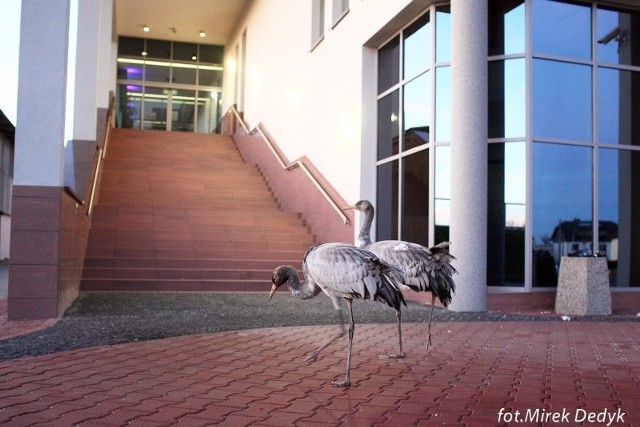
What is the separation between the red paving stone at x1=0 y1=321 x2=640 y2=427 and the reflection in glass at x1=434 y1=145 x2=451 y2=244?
3.31 meters

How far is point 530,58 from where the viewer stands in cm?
933

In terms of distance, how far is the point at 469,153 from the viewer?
8695 millimetres

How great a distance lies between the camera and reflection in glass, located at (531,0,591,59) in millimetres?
9492

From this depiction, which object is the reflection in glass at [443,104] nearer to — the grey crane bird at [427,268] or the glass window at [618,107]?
the glass window at [618,107]

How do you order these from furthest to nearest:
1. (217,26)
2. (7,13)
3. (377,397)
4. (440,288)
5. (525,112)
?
(217,26) < (525,112) < (7,13) < (440,288) < (377,397)

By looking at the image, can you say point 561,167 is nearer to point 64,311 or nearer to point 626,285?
point 626,285

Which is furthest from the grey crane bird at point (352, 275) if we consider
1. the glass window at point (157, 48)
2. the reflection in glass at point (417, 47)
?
the glass window at point (157, 48)

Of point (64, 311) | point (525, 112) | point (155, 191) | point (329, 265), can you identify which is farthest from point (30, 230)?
point (155, 191)

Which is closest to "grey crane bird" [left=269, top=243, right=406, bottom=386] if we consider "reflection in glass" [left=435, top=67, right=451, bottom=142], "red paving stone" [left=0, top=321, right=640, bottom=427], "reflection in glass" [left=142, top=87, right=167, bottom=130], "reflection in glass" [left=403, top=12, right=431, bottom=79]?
"red paving stone" [left=0, top=321, right=640, bottom=427]

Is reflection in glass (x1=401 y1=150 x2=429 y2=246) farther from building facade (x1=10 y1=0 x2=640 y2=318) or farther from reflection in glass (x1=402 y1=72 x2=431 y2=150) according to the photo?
reflection in glass (x1=402 y1=72 x2=431 y2=150)

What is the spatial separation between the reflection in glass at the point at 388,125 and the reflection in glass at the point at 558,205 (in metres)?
2.66

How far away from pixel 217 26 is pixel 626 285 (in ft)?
66.9

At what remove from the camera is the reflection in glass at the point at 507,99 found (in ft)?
30.8

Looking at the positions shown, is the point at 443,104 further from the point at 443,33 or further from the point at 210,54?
the point at 210,54
